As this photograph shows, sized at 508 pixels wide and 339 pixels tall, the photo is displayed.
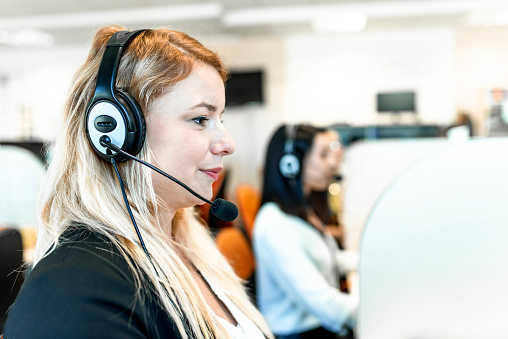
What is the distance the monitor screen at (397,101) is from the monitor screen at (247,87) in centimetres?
187

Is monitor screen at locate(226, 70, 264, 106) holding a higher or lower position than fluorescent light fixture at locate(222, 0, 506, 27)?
lower

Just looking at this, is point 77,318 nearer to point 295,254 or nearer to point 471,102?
point 295,254

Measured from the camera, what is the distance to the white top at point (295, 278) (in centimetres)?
136

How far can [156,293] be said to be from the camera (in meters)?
0.54

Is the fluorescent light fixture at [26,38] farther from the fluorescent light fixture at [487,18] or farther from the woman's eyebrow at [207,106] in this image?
the woman's eyebrow at [207,106]

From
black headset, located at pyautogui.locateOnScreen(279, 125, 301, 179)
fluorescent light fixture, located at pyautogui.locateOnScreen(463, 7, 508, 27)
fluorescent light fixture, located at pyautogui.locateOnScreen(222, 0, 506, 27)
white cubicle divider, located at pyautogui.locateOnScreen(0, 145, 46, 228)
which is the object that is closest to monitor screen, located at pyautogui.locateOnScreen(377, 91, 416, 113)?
fluorescent light fixture, located at pyautogui.locateOnScreen(222, 0, 506, 27)

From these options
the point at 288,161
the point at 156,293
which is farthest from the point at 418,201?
the point at 288,161

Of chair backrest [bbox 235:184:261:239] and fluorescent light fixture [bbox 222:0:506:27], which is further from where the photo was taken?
fluorescent light fixture [bbox 222:0:506:27]

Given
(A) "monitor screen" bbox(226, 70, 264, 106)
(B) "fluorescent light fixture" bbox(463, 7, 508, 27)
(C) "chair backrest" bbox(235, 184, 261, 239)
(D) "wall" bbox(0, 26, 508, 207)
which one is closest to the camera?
(C) "chair backrest" bbox(235, 184, 261, 239)

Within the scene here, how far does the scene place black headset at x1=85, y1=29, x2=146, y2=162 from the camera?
23.4 inches

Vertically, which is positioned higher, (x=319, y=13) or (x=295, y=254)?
(x=319, y=13)

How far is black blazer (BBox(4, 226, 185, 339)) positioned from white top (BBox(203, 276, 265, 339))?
0.54ft

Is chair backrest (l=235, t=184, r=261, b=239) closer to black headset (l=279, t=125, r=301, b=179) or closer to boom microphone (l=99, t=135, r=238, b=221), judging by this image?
black headset (l=279, t=125, r=301, b=179)

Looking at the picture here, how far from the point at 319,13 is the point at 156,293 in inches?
230
